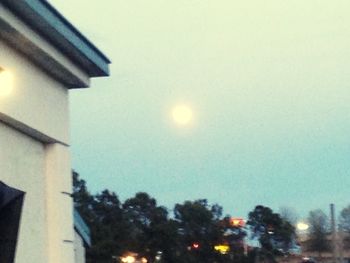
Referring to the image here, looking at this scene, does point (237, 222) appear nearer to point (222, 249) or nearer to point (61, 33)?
point (222, 249)

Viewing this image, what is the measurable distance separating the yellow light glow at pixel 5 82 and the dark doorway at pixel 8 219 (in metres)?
2.74

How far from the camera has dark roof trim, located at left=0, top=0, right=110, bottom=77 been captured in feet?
24.0

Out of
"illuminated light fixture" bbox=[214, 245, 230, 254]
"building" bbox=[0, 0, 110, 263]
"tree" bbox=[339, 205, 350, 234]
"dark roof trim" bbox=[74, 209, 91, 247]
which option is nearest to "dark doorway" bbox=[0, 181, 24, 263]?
"building" bbox=[0, 0, 110, 263]

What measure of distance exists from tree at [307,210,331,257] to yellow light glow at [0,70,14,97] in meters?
64.9

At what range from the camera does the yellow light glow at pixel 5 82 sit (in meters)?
7.48

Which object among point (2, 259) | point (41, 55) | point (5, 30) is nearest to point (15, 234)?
point (2, 259)

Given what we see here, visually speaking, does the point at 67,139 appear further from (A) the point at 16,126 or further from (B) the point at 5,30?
(B) the point at 5,30

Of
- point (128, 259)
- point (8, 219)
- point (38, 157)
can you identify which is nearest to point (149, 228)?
point (128, 259)

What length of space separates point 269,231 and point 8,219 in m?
54.2

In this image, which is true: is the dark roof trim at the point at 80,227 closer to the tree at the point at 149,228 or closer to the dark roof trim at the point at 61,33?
the dark roof trim at the point at 61,33

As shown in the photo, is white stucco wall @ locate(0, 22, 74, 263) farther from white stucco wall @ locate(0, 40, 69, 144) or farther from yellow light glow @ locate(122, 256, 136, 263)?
yellow light glow @ locate(122, 256, 136, 263)

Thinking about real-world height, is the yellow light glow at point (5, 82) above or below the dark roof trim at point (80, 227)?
above

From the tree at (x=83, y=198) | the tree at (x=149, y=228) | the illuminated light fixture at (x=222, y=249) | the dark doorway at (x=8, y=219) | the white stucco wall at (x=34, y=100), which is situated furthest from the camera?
the illuminated light fixture at (x=222, y=249)

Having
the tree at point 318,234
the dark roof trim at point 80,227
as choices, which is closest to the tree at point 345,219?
A: the tree at point 318,234
